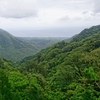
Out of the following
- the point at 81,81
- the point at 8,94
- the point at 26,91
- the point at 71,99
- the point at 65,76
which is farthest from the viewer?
the point at 65,76

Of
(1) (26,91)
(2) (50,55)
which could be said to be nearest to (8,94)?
(1) (26,91)

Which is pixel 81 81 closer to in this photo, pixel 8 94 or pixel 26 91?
pixel 26 91

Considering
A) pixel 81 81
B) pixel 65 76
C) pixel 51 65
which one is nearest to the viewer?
pixel 81 81

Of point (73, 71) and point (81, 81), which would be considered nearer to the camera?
point (81, 81)

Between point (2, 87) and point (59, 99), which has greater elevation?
point (2, 87)

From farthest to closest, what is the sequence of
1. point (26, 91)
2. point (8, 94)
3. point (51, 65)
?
point (51, 65)
point (26, 91)
point (8, 94)

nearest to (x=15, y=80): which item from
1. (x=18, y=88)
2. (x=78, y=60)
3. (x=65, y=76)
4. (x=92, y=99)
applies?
(x=18, y=88)

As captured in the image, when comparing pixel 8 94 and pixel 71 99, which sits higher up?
pixel 8 94

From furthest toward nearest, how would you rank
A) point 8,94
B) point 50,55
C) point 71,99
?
point 50,55 → point 71,99 → point 8,94

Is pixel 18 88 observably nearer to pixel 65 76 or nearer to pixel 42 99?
pixel 42 99
